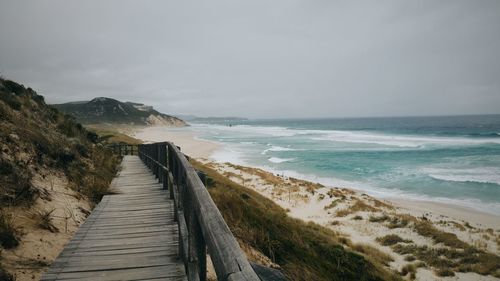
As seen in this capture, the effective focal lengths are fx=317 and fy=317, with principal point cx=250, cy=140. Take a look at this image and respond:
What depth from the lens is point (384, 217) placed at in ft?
53.4

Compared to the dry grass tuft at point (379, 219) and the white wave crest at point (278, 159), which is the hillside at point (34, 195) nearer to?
the dry grass tuft at point (379, 219)

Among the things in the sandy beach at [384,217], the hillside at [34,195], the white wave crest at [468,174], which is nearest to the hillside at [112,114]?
the sandy beach at [384,217]

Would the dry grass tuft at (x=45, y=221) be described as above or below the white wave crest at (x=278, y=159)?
above

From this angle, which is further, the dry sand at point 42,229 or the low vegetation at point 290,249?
the low vegetation at point 290,249

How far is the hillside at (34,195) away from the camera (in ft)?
13.6

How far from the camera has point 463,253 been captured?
11.6 meters

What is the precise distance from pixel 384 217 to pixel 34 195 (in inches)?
605

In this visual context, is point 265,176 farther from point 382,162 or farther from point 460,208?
point 382,162

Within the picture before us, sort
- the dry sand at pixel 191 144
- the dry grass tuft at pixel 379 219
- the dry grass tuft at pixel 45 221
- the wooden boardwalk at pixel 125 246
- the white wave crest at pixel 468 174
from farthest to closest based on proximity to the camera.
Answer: the dry sand at pixel 191 144
the white wave crest at pixel 468 174
the dry grass tuft at pixel 379 219
the dry grass tuft at pixel 45 221
the wooden boardwalk at pixel 125 246

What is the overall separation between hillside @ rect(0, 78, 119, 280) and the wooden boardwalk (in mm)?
435

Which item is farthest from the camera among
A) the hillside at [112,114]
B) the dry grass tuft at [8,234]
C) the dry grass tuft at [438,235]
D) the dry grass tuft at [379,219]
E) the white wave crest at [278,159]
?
the hillside at [112,114]

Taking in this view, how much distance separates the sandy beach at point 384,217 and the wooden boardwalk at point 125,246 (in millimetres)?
8555

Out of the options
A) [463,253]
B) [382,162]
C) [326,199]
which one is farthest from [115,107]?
[463,253]

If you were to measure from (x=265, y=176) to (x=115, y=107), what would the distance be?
130 metres
